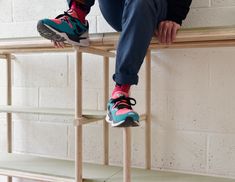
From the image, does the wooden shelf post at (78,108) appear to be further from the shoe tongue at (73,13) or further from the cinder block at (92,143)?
the cinder block at (92,143)

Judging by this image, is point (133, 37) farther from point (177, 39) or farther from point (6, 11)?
point (6, 11)

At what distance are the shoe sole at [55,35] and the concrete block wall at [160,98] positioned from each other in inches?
18.1

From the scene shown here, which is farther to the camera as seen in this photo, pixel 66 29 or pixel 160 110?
pixel 160 110

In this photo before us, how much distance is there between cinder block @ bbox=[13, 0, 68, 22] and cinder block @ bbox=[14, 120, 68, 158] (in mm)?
645

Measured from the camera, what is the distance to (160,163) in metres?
1.61

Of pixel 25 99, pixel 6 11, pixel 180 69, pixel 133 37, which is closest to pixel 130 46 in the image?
pixel 133 37

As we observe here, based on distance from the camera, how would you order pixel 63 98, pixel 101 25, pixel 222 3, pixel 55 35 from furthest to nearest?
pixel 63 98 → pixel 101 25 → pixel 222 3 → pixel 55 35

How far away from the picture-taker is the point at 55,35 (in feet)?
3.82

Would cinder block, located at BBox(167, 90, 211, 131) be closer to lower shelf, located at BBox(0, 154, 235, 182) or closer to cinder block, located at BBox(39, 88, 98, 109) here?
lower shelf, located at BBox(0, 154, 235, 182)

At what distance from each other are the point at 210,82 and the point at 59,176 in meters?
0.85

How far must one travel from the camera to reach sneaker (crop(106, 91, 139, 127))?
1.04m

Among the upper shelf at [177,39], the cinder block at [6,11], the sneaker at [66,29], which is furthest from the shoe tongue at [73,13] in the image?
the cinder block at [6,11]

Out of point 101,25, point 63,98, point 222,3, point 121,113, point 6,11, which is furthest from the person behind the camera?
point 6,11

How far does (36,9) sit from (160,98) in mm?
924
